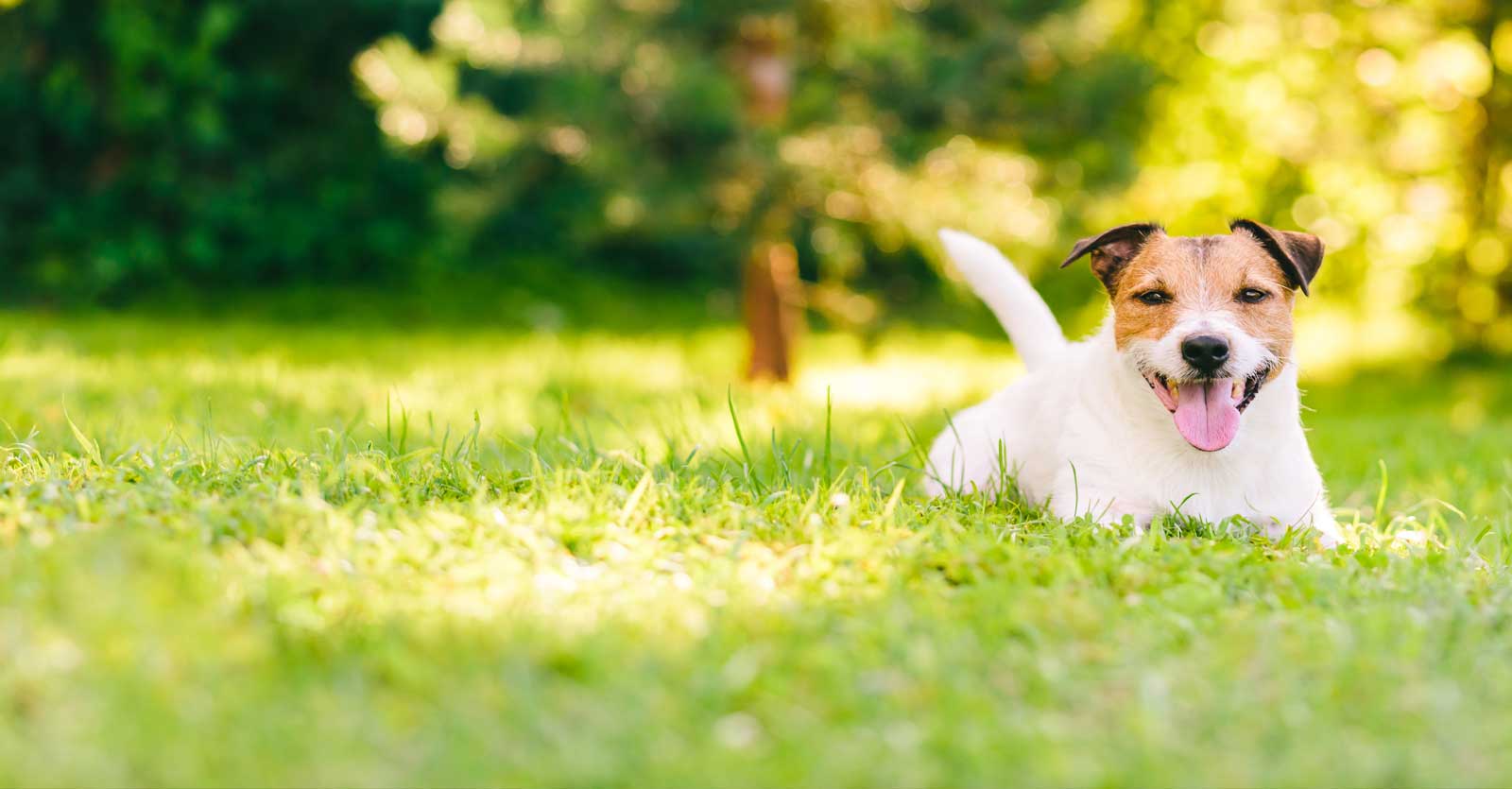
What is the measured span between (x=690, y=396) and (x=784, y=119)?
7.38ft

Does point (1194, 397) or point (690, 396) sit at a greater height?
point (1194, 397)

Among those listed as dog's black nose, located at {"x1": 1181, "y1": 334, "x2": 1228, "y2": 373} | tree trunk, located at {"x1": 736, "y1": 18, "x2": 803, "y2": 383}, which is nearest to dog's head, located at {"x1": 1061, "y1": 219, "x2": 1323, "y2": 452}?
→ dog's black nose, located at {"x1": 1181, "y1": 334, "x2": 1228, "y2": 373}

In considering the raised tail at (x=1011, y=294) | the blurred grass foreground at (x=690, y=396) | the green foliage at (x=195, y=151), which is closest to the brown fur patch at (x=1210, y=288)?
the blurred grass foreground at (x=690, y=396)

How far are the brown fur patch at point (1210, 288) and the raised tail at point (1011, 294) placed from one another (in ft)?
2.72

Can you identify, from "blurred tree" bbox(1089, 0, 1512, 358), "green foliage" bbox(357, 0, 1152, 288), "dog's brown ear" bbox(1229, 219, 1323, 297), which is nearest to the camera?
"dog's brown ear" bbox(1229, 219, 1323, 297)

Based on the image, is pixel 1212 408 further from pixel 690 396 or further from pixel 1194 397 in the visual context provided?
pixel 690 396

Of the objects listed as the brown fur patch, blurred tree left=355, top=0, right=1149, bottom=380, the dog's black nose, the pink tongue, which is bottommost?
the pink tongue

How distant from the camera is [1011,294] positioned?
4484 millimetres

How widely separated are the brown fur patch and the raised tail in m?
0.83

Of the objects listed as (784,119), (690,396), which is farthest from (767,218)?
(690,396)

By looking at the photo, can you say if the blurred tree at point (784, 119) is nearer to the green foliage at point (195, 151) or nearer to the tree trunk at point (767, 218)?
the tree trunk at point (767, 218)

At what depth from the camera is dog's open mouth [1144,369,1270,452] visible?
11.2 ft

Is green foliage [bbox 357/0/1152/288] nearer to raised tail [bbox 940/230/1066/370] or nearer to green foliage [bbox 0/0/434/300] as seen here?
raised tail [bbox 940/230/1066/370]

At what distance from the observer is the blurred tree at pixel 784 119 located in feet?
25.1
